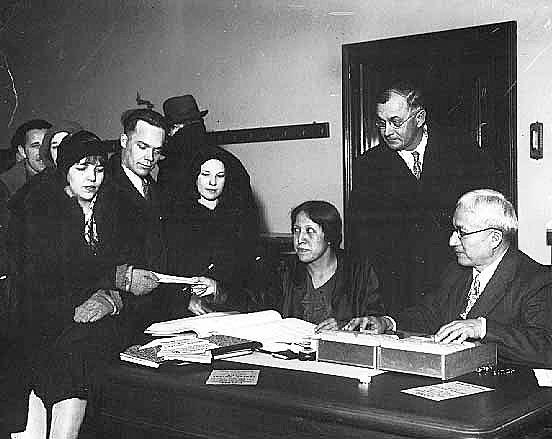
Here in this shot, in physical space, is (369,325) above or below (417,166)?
below

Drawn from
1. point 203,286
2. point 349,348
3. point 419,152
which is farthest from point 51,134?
point 349,348

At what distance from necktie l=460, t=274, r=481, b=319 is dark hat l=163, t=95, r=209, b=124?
172cm

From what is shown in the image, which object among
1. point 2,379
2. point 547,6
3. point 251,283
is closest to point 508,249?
point 547,6

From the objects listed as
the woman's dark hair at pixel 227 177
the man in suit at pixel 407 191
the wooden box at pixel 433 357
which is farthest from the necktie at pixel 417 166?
the wooden box at pixel 433 357

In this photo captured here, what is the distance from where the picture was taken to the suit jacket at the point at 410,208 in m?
3.56

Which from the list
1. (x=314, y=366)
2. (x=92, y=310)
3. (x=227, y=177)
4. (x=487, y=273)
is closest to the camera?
(x=314, y=366)

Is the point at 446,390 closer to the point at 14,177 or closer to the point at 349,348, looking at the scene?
the point at 349,348

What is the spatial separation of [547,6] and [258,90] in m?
1.44

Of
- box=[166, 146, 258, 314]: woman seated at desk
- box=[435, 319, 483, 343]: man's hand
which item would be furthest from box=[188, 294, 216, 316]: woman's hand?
box=[435, 319, 483, 343]: man's hand

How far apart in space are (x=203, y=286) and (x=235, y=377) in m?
1.61

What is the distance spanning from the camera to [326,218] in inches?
142

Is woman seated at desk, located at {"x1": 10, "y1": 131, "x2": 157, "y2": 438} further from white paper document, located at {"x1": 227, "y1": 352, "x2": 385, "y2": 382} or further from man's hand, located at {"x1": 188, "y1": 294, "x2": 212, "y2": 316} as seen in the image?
A: white paper document, located at {"x1": 227, "y1": 352, "x2": 385, "y2": 382}

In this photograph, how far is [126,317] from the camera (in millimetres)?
3408

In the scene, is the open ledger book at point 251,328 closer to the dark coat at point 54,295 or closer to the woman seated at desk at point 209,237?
the dark coat at point 54,295
